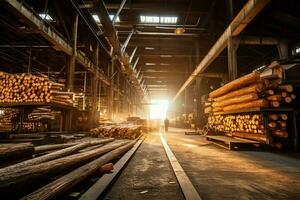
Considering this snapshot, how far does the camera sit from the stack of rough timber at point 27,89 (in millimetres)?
7727

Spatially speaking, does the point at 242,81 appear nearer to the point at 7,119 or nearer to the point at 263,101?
the point at 263,101

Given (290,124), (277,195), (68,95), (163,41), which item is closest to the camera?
(277,195)

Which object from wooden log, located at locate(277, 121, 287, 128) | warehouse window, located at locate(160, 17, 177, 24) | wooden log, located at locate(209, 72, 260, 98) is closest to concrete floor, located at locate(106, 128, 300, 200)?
wooden log, located at locate(277, 121, 287, 128)

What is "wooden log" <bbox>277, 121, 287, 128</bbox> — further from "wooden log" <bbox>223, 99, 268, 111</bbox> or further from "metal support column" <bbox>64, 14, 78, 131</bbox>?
"metal support column" <bbox>64, 14, 78, 131</bbox>

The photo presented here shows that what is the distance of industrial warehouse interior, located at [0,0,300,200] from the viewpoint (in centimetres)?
275

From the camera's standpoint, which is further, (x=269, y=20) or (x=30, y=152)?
(x=269, y=20)

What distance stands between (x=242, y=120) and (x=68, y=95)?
7.27 meters

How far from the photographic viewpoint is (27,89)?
7.84 m

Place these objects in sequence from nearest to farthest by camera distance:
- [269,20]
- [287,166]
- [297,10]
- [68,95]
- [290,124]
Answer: [287,166] < [290,124] < [68,95] < [297,10] < [269,20]

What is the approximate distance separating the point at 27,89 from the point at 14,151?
6005mm

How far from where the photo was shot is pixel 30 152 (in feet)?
10.0

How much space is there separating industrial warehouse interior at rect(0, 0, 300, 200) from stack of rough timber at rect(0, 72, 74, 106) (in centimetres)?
4

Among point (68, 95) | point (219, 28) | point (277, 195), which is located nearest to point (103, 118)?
point (68, 95)

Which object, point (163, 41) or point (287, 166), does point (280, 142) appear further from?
point (163, 41)
